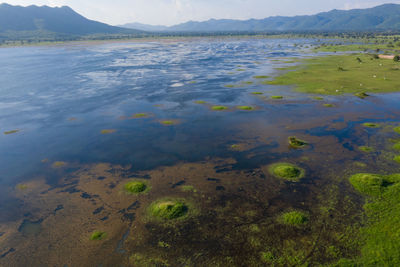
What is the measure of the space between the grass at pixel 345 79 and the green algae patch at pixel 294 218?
45.2m

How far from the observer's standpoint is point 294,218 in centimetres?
1959

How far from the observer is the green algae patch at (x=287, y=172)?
25.4 meters

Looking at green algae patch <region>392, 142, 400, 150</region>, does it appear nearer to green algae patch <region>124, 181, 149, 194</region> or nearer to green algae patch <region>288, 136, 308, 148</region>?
green algae patch <region>288, 136, 308, 148</region>

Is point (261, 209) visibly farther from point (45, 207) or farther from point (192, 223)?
point (45, 207)

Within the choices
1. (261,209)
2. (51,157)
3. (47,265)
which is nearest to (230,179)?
(261,209)

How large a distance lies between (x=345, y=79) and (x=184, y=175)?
63873mm

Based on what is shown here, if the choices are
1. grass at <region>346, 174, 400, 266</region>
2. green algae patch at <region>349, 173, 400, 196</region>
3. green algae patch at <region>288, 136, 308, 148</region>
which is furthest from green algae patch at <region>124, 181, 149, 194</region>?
green algae patch at <region>349, 173, 400, 196</region>

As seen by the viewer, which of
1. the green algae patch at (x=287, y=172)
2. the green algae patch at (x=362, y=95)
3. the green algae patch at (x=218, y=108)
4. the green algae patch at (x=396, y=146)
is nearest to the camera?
the green algae patch at (x=287, y=172)

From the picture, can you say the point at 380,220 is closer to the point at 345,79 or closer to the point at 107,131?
the point at 107,131

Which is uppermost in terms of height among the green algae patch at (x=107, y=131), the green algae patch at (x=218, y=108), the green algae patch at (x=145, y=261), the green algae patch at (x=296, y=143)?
the green algae patch at (x=218, y=108)

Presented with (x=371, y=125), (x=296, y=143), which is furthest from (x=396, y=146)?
(x=296, y=143)

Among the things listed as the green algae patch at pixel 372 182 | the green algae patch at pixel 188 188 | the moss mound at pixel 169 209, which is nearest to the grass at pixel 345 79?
the green algae patch at pixel 372 182

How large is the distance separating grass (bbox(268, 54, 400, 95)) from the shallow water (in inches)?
269

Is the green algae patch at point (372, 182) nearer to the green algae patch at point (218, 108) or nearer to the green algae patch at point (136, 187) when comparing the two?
the green algae patch at point (136, 187)
